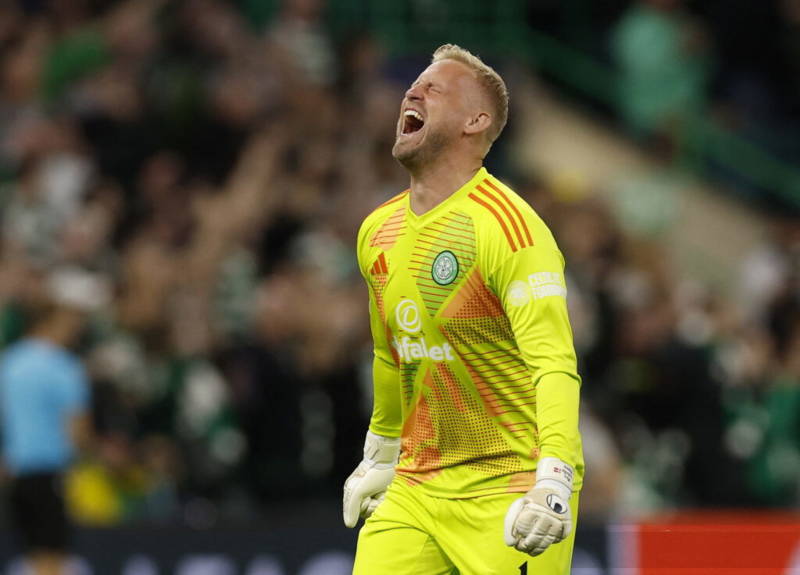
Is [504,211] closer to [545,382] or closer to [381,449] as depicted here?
[545,382]

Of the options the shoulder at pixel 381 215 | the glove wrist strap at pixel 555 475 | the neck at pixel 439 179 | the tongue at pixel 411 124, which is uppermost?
the tongue at pixel 411 124

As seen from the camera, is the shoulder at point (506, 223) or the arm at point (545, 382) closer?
the arm at point (545, 382)

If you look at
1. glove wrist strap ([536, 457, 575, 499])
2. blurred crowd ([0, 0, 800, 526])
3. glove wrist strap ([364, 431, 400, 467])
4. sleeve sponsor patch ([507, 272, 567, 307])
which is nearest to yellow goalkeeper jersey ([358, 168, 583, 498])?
sleeve sponsor patch ([507, 272, 567, 307])

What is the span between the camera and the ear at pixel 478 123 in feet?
17.3

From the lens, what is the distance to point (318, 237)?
11758 millimetres

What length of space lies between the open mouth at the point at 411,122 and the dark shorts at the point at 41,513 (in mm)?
5376

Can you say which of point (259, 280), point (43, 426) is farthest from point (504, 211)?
point (259, 280)

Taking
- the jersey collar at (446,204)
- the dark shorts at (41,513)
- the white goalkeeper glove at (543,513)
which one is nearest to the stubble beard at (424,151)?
the jersey collar at (446,204)

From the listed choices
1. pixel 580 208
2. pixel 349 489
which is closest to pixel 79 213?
pixel 580 208

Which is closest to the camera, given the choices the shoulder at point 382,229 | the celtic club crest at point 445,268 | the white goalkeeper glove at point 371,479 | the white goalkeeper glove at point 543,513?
the white goalkeeper glove at point 543,513

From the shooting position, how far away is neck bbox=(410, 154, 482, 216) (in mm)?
5270

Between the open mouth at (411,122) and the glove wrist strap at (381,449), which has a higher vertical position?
the open mouth at (411,122)

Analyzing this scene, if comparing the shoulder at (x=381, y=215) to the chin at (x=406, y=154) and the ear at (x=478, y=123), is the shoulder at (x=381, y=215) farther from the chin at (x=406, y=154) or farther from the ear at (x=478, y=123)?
the ear at (x=478, y=123)

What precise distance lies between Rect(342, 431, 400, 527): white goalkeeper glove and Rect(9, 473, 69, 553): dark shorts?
4.69 metres
